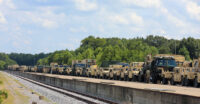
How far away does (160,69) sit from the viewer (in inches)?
1249

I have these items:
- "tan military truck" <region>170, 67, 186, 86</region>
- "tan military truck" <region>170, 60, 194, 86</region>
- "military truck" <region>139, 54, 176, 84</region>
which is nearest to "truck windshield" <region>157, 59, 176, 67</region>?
"military truck" <region>139, 54, 176, 84</region>

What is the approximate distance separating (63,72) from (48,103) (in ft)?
189

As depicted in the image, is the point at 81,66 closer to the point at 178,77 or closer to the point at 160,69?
the point at 160,69

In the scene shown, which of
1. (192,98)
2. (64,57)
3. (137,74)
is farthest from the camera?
(64,57)

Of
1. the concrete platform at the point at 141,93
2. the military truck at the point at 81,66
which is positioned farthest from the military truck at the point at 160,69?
the military truck at the point at 81,66

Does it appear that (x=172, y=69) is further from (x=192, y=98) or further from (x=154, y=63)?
(x=192, y=98)

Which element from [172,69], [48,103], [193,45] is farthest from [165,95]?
[193,45]

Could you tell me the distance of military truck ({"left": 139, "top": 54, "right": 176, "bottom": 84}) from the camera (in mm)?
31156

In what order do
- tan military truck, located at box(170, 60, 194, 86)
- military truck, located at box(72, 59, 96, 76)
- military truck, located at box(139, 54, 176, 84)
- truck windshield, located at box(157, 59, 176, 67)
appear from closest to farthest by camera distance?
tan military truck, located at box(170, 60, 194, 86) < military truck, located at box(139, 54, 176, 84) < truck windshield, located at box(157, 59, 176, 67) < military truck, located at box(72, 59, 96, 76)

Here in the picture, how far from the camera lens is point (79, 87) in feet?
113

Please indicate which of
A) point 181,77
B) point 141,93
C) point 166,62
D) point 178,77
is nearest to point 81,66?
point 166,62

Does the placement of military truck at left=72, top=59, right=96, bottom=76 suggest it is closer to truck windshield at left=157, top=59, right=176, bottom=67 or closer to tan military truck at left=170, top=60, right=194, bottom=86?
truck windshield at left=157, top=59, right=176, bottom=67

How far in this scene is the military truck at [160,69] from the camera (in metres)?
31.2

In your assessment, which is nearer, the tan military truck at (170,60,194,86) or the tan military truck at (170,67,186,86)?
the tan military truck at (170,60,194,86)
